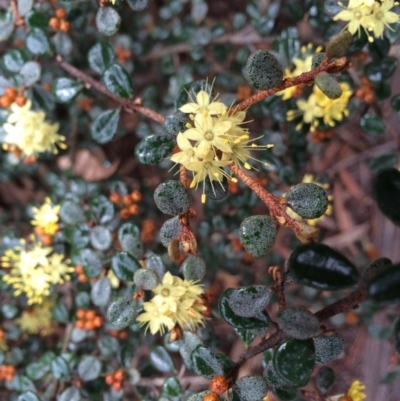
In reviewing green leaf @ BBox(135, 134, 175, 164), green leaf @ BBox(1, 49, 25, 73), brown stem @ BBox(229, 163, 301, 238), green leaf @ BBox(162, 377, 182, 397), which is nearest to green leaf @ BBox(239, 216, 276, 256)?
brown stem @ BBox(229, 163, 301, 238)

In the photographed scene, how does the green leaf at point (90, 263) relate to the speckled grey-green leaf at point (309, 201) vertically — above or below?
above

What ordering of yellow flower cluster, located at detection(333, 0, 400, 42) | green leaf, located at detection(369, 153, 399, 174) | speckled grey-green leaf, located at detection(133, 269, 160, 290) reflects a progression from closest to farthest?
speckled grey-green leaf, located at detection(133, 269, 160, 290) < yellow flower cluster, located at detection(333, 0, 400, 42) < green leaf, located at detection(369, 153, 399, 174)

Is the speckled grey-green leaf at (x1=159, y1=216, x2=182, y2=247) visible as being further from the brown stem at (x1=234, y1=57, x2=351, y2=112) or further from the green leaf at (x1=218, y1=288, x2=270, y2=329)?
the brown stem at (x1=234, y1=57, x2=351, y2=112)

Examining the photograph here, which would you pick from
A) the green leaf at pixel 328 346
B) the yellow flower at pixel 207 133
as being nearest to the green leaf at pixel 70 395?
the green leaf at pixel 328 346

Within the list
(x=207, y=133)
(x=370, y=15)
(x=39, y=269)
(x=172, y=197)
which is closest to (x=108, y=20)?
(x=207, y=133)

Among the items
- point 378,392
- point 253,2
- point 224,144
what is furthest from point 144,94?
point 378,392

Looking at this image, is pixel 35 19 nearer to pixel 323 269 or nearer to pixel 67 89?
pixel 67 89

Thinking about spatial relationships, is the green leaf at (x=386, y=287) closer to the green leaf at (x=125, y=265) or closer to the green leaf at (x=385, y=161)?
the green leaf at (x=125, y=265)
